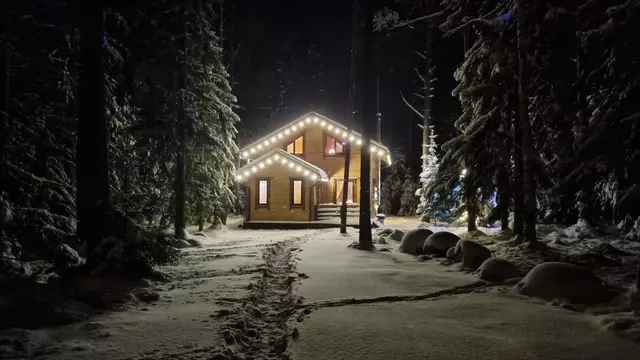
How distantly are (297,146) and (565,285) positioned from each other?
30.7 m

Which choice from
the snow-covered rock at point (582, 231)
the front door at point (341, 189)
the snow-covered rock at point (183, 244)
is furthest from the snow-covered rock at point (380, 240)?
the front door at point (341, 189)

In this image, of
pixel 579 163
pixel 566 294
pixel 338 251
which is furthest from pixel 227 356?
pixel 579 163

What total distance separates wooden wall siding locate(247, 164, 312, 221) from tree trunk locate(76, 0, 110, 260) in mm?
21840

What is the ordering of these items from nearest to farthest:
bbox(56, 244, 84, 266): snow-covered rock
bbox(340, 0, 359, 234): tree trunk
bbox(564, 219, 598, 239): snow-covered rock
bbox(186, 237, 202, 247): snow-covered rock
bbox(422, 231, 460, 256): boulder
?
1. bbox(56, 244, 84, 266): snow-covered rock
2. bbox(422, 231, 460, 256): boulder
3. bbox(564, 219, 598, 239): snow-covered rock
4. bbox(186, 237, 202, 247): snow-covered rock
5. bbox(340, 0, 359, 234): tree trunk

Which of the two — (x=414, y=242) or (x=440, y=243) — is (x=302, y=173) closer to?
(x=414, y=242)

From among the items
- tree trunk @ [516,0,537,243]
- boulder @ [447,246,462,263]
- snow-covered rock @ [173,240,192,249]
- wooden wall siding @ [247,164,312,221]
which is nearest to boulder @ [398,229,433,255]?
boulder @ [447,246,462,263]

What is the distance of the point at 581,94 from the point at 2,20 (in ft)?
60.5

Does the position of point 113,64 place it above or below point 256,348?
above

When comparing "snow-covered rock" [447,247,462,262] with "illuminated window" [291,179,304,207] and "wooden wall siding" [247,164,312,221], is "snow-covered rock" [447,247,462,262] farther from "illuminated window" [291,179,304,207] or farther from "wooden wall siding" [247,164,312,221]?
"illuminated window" [291,179,304,207]

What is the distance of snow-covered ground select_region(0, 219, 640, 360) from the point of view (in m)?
5.61

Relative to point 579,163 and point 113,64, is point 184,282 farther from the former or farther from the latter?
point 579,163

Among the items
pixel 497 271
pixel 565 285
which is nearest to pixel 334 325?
pixel 565 285

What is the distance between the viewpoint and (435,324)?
22.3 ft

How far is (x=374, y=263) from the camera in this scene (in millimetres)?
13289
